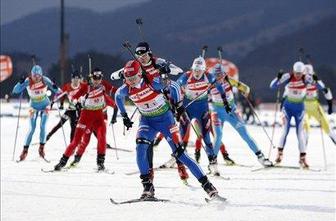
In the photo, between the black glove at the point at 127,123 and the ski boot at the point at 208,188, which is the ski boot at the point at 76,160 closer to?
the black glove at the point at 127,123

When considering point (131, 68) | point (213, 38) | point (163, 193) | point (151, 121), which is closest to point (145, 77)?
point (131, 68)

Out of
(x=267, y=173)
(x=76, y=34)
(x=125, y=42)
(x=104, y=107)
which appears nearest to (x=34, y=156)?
(x=104, y=107)

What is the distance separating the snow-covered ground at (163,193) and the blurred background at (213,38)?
14858 millimetres

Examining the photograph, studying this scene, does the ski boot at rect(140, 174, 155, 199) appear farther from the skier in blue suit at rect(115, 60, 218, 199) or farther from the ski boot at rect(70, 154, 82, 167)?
the ski boot at rect(70, 154, 82, 167)

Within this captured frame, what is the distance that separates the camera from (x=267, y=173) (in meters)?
10.6

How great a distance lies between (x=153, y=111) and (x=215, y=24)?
450 feet

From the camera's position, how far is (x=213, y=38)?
433 feet

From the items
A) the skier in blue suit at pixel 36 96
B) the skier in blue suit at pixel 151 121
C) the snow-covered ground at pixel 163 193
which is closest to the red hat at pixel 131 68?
the skier in blue suit at pixel 151 121

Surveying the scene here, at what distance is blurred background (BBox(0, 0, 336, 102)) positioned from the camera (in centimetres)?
7050

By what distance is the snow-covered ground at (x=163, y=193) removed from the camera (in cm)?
668

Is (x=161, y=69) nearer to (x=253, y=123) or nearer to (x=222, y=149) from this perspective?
(x=222, y=149)

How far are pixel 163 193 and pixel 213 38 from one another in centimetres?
12530

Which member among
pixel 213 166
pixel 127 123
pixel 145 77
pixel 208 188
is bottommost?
pixel 208 188

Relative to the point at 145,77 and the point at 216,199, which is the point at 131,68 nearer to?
the point at 145,77
